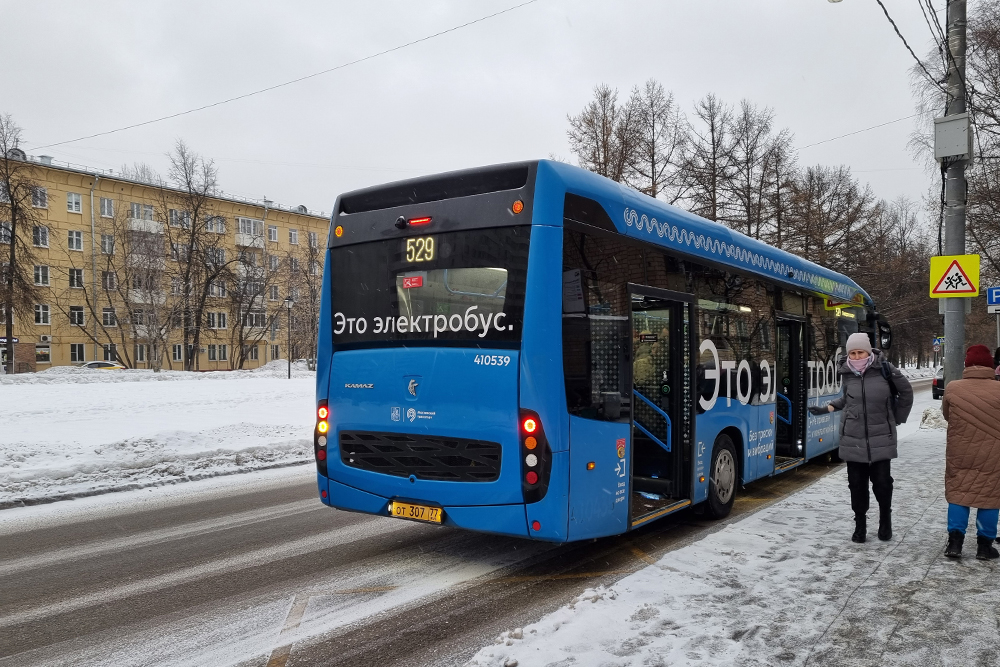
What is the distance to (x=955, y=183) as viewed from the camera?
11664 millimetres

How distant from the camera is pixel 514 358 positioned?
5039 mm

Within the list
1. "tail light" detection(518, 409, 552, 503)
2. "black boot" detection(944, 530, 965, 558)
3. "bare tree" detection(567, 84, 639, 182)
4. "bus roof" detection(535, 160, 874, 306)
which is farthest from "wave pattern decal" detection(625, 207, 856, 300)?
"bare tree" detection(567, 84, 639, 182)

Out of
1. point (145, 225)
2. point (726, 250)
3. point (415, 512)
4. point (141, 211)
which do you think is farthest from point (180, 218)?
point (415, 512)

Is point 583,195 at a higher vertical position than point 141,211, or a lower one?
lower

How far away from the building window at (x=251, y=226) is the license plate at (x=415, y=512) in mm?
62022

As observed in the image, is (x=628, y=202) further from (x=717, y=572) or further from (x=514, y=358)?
(x=717, y=572)

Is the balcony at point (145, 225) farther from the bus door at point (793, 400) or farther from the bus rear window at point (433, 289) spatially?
the bus rear window at point (433, 289)

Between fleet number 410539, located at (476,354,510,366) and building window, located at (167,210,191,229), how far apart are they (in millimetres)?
48524

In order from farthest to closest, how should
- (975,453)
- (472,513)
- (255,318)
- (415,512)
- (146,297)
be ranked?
(255,318), (146,297), (975,453), (415,512), (472,513)

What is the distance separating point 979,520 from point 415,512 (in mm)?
4571

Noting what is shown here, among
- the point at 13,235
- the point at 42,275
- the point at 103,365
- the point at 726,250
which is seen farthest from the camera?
the point at 42,275

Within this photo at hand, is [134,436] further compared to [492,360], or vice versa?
[134,436]

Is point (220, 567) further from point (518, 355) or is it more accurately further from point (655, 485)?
point (655, 485)

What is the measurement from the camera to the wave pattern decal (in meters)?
6.13
